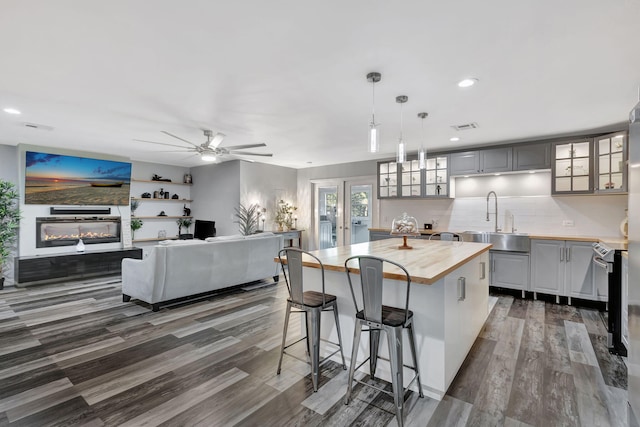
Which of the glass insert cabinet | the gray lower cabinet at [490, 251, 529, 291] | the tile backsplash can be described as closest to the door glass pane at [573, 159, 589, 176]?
the tile backsplash

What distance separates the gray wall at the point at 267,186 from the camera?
23.8ft

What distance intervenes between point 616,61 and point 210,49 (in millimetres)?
3161

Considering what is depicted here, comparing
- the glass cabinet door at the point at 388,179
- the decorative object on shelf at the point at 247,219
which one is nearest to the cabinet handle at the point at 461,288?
the glass cabinet door at the point at 388,179

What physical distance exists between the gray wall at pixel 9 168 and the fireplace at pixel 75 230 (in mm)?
616

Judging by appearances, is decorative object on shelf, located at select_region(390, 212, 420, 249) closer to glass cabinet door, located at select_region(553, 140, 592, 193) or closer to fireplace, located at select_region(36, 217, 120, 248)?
glass cabinet door, located at select_region(553, 140, 592, 193)

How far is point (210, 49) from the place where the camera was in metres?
2.37

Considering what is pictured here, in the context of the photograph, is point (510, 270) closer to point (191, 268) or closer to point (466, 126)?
point (466, 126)

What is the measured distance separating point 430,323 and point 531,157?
404 cm

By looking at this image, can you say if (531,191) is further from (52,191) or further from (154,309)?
(52,191)

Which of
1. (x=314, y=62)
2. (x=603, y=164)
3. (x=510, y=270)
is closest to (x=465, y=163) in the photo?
(x=603, y=164)

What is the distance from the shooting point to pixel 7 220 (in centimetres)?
546

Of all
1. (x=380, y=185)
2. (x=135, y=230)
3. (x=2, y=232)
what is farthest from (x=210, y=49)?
(x=135, y=230)

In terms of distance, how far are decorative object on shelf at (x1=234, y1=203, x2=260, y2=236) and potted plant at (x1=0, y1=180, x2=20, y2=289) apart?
381 cm

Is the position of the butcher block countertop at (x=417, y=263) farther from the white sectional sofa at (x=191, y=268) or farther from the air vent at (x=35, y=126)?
the air vent at (x=35, y=126)
